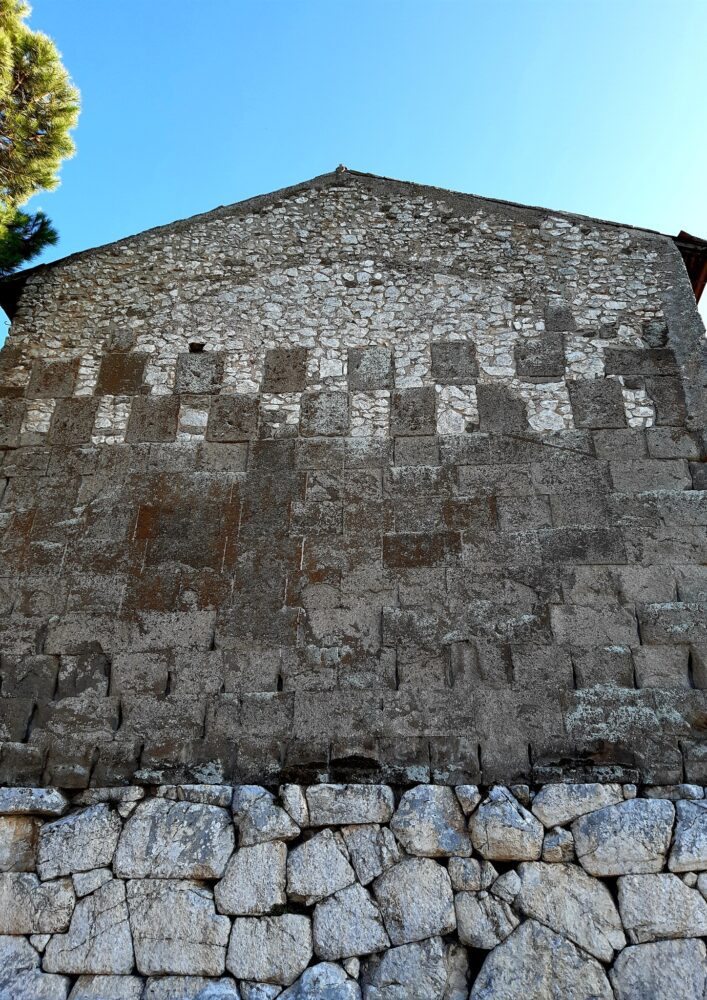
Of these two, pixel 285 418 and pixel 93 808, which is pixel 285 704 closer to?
pixel 93 808

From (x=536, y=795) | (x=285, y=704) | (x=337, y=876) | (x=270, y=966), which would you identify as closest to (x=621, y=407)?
(x=536, y=795)

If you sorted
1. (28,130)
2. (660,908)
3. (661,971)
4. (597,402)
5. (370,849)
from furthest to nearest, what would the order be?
(28,130)
(597,402)
(370,849)
(660,908)
(661,971)

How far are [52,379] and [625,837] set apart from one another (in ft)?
16.7

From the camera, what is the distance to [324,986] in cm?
367

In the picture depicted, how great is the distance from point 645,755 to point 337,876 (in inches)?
71.9

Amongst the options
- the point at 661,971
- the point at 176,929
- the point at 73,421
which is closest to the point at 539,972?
the point at 661,971

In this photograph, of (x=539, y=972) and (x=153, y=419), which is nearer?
(x=539, y=972)

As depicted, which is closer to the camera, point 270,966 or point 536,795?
point 270,966

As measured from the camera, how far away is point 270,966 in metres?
3.77

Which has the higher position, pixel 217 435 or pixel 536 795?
pixel 217 435

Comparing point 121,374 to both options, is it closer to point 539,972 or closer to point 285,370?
point 285,370

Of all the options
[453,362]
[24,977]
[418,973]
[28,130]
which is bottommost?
[24,977]

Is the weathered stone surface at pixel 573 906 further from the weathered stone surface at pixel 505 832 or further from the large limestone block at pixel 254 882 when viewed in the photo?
the large limestone block at pixel 254 882

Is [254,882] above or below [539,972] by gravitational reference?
above
